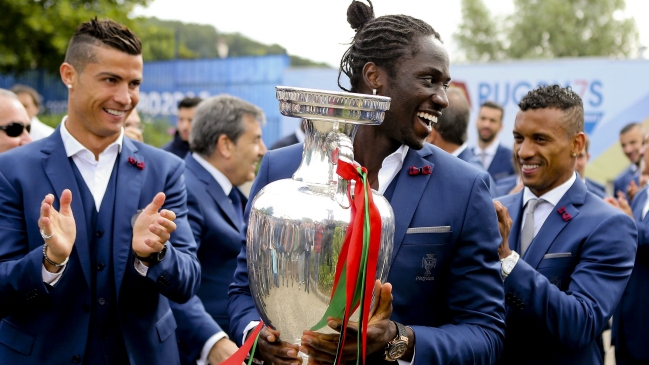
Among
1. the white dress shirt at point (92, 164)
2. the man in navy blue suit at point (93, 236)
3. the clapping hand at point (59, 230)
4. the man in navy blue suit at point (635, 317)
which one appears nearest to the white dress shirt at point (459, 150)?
the man in navy blue suit at point (635, 317)

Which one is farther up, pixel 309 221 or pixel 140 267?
pixel 309 221

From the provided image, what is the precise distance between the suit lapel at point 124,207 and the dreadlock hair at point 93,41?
18.2 inches

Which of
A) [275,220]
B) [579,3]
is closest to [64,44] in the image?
[275,220]

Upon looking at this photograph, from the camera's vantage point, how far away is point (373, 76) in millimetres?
2648

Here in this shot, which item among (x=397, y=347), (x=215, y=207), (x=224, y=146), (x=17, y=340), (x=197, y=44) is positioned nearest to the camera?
(x=397, y=347)

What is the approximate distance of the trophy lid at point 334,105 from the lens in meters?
2.12

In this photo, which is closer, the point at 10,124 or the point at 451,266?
the point at 451,266

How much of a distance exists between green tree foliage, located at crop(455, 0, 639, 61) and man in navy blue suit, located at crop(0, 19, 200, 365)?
Answer: 32.8 m

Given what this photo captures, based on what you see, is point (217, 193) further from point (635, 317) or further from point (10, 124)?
point (635, 317)

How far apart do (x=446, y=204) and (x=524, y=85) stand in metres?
10.5

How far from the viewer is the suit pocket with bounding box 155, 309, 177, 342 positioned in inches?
136

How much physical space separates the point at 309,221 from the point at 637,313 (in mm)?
3222

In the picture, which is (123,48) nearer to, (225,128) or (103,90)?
(103,90)

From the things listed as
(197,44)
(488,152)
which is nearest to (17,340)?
(488,152)
